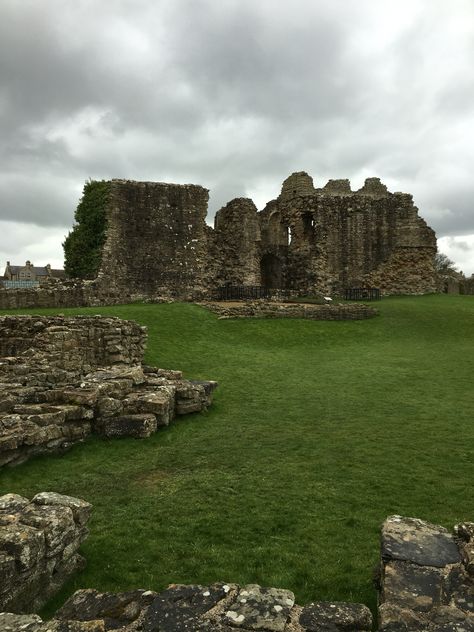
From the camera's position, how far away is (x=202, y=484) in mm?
7625

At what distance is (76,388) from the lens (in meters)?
10.5

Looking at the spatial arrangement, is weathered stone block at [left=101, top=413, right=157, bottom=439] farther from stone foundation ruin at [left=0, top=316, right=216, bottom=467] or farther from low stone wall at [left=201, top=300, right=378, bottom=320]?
low stone wall at [left=201, top=300, right=378, bottom=320]

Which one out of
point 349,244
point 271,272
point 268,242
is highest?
point 268,242

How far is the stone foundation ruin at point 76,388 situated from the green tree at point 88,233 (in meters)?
15.5

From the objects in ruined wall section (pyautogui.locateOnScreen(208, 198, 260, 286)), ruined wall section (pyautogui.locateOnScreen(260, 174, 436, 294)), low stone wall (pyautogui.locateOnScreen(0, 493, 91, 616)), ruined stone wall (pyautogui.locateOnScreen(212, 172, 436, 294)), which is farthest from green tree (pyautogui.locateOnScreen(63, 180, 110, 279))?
low stone wall (pyautogui.locateOnScreen(0, 493, 91, 616))

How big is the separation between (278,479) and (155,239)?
27011mm

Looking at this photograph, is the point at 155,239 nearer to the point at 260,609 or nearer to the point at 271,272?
the point at 271,272

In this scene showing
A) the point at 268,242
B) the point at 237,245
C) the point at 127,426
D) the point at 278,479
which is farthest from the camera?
the point at 268,242

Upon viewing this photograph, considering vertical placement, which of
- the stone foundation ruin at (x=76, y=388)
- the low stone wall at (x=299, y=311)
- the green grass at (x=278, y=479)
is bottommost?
the green grass at (x=278, y=479)

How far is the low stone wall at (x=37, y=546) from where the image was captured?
4543 mm

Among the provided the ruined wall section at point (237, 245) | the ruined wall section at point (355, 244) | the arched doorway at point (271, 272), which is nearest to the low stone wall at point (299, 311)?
the ruined wall section at point (237, 245)

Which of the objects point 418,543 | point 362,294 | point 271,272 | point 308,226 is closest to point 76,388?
point 418,543

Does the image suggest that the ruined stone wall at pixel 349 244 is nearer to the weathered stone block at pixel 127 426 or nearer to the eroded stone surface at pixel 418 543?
the weathered stone block at pixel 127 426

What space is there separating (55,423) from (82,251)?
81.0ft
